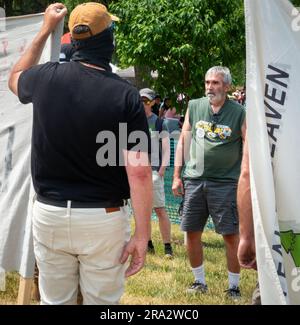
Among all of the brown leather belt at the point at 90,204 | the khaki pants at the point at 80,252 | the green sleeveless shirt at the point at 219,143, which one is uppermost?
the brown leather belt at the point at 90,204

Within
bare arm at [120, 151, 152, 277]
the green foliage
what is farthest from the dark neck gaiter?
the green foliage

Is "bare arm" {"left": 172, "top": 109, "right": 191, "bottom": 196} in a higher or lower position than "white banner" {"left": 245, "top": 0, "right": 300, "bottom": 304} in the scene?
lower

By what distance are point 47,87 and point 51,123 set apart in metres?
0.18

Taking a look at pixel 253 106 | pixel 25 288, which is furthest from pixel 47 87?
pixel 25 288

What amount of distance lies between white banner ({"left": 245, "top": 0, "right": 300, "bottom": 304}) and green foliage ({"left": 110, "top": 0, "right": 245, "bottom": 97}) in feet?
14.9

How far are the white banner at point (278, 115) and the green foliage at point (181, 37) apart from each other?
4.56 m

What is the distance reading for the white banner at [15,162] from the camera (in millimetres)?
4461

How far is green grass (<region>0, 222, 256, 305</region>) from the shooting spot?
529 cm

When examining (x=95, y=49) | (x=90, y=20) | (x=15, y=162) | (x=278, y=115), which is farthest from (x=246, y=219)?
(x=15, y=162)

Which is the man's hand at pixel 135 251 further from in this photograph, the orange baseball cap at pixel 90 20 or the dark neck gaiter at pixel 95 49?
the orange baseball cap at pixel 90 20

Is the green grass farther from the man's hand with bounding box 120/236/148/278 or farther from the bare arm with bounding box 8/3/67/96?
the bare arm with bounding box 8/3/67/96

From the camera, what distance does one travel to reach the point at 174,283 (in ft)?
19.1

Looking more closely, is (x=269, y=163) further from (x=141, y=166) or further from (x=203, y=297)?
(x=203, y=297)

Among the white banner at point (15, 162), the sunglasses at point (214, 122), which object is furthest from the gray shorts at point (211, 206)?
Answer: the white banner at point (15, 162)
